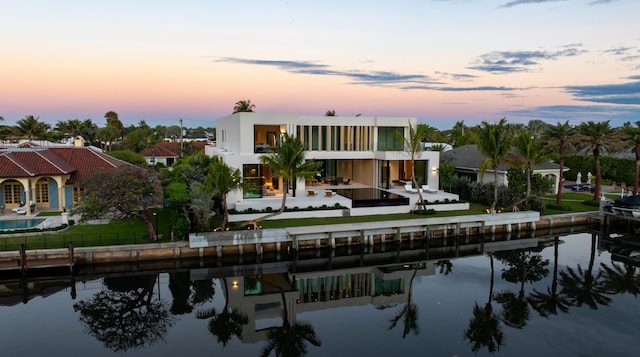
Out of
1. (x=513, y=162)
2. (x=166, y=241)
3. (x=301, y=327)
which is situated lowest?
(x=301, y=327)

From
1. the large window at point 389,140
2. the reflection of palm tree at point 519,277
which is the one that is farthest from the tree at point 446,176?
the reflection of palm tree at point 519,277

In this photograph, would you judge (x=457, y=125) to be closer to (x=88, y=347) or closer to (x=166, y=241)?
(x=166, y=241)

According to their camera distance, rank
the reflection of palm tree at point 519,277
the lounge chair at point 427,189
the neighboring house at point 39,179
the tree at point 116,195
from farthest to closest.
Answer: the lounge chair at point 427,189
the neighboring house at point 39,179
the tree at point 116,195
the reflection of palm tree at point 519,277

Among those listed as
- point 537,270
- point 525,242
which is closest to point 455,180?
point 525,242

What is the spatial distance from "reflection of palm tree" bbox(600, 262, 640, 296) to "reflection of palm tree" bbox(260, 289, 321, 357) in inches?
578

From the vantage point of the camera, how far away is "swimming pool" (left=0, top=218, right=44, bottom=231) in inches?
1017

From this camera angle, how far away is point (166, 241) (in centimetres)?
2427

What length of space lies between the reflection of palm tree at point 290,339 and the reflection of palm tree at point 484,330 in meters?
5.58

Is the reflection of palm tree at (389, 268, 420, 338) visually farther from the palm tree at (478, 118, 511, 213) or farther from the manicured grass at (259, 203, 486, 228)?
the palm tree at (478, 118, 511, 213)

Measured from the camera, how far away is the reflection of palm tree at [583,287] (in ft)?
65.6

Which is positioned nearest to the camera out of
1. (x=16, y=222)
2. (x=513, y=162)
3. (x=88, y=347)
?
(x=88, y=347)

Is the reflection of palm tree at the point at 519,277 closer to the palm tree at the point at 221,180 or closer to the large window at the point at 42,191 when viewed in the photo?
the palm tree at the point at 221,180

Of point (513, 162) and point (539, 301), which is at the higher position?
point (513, 162)

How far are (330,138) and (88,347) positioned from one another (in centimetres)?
2474
